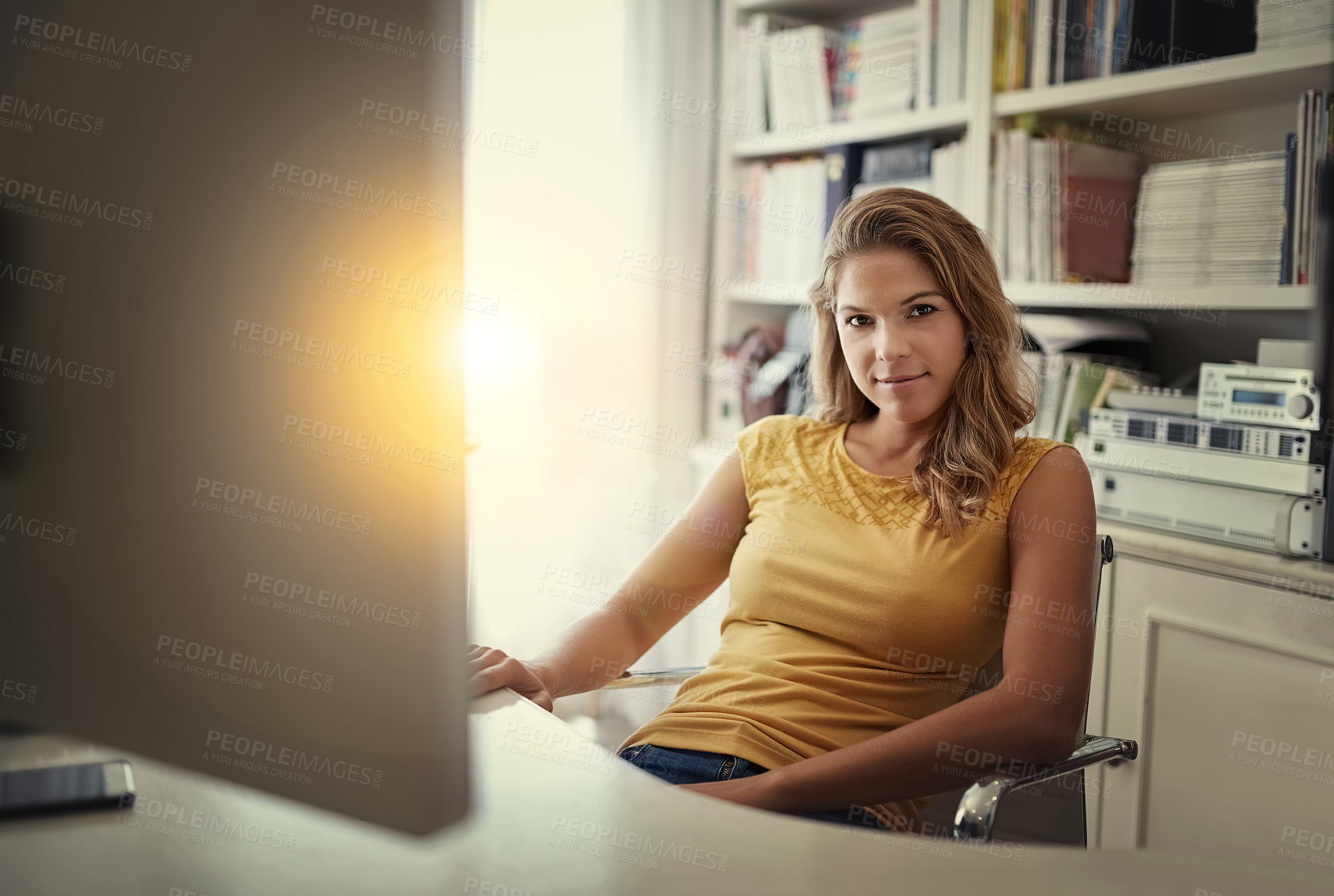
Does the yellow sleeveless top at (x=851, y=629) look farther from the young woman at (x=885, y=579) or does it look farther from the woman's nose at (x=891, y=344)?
the woman's nose at (x=891, y=344)

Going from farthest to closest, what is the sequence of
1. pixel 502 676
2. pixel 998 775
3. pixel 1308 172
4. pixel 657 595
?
pixel 1308 172
pixel 657 595
pixel 998 775
pixel 502 676

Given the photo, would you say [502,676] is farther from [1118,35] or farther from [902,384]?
[1118,35]

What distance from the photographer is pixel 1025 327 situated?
7.18 ft

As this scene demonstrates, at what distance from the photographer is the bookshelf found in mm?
1890

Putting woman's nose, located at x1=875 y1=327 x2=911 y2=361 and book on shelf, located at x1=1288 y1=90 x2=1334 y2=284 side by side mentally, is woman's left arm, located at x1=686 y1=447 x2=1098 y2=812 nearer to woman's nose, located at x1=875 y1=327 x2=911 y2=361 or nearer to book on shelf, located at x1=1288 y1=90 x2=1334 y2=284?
woman's nose, located at x1=875 y1=327 x2=911 y2=361

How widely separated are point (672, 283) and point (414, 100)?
266 centimetres

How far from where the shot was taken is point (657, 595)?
1.54 m

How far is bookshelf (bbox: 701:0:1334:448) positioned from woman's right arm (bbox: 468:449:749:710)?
3.26ft

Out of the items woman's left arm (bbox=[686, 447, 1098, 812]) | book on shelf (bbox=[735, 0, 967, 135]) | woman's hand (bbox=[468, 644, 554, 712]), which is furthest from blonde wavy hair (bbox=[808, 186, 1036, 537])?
book on shelf (bbox=[735, 0, 967, 135])

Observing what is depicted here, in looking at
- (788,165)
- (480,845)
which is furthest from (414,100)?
(788,165)

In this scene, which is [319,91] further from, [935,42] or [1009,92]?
[935,42]

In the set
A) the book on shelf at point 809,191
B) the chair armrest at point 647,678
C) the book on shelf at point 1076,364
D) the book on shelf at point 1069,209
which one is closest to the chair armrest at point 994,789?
the chair armrest at point 647,678

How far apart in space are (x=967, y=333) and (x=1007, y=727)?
1.76 ft

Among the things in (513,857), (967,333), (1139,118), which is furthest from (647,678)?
(1139,118)
